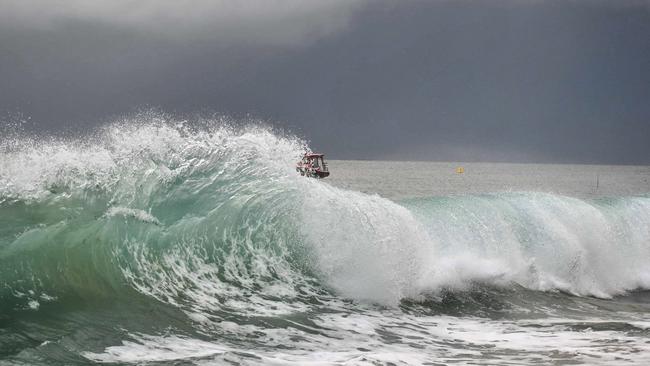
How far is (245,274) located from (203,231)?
110cm

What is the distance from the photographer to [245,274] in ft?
36.7

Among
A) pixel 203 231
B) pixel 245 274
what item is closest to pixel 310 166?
pixel 203 231

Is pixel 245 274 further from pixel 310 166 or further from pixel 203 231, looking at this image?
pixel 310 166

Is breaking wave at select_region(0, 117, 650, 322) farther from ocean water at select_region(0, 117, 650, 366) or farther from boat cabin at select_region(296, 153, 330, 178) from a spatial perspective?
boat cabin at select_region(296, 153, 330, 178)

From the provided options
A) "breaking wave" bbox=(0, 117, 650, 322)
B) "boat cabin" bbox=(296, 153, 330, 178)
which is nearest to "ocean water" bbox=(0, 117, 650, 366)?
"breaking wave" bbox=(0, 117, 650, 322)

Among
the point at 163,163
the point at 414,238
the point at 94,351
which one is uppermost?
the point at 163,163

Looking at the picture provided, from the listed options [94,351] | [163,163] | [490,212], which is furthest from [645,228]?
[94,351]

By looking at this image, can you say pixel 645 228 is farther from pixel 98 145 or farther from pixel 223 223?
pixel 98 145

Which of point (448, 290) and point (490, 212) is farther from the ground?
point (490, 212)

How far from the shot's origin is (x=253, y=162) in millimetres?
12695

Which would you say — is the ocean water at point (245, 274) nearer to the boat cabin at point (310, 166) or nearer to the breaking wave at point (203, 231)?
the breaking wave at point (203, 231)

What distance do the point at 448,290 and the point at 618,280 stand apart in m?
6.24

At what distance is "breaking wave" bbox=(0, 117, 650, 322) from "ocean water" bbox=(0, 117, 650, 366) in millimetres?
29

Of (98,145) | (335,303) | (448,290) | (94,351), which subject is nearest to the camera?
(94,351)
